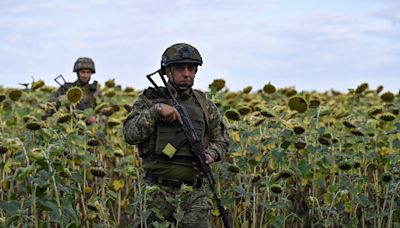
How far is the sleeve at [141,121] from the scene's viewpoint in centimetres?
464

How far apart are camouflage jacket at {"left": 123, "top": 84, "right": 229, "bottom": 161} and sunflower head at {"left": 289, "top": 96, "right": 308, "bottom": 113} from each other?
130cm

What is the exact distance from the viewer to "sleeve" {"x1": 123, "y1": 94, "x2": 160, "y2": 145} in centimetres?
464

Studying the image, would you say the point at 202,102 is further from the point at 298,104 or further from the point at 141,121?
the point at 298,104

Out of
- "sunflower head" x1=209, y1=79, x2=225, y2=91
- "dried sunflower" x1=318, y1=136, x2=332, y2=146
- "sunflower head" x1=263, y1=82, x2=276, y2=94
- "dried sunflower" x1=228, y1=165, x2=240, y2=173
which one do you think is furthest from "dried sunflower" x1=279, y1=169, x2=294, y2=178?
"sunflower head" x1=263, y1=82, x2=276, y2=94

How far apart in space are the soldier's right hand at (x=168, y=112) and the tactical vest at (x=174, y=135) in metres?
0.09

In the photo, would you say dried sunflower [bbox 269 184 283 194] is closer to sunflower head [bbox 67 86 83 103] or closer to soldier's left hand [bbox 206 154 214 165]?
soldier's left hand [bbox 206 154 214 165]

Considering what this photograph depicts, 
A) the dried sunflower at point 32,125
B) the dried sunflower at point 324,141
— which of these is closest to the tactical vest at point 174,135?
the dried sunflower at point 32,125

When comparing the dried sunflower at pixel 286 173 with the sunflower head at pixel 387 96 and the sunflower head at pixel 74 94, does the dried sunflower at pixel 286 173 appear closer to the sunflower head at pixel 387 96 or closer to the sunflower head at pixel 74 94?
the sunflower head at pixel 74 94

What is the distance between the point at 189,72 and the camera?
4.79 metres

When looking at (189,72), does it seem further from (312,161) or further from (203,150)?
(312,161)

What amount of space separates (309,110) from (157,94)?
5.67 ft

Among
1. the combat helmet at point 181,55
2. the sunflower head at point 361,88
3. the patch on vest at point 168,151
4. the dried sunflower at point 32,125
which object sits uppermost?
the combat helmet at point 181,55

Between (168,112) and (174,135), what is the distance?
8.2 inches

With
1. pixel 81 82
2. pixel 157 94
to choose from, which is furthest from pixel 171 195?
pixel 81 82
